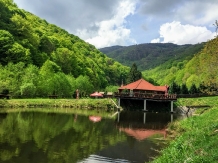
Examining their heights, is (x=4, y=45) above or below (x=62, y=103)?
above

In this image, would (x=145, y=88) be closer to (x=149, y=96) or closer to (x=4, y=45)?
(x=149, y=96)

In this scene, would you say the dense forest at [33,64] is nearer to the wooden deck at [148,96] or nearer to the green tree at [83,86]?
the green tree at [83,86]

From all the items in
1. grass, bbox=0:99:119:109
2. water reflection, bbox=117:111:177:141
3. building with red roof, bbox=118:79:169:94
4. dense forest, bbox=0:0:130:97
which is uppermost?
dense forest, bbox=0:0:130:97

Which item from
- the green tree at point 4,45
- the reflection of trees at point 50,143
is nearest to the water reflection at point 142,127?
the reflection of trees at point 50,143

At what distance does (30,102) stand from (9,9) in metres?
54.1

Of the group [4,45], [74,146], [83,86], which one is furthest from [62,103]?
[74,146]

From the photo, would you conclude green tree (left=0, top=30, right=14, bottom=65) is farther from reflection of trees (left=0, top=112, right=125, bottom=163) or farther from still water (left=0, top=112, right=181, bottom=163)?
still water (left=0, top=112, right=181, bottom=163)

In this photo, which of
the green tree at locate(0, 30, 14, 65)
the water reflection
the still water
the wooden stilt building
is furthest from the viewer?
the green tree at locate(0, 30, 14, 65)

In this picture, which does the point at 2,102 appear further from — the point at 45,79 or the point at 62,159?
the point at 62,159

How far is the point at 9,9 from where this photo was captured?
94375 mm

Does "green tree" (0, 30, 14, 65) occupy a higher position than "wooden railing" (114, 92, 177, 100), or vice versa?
"green tree" (0, 30, 14, 65)

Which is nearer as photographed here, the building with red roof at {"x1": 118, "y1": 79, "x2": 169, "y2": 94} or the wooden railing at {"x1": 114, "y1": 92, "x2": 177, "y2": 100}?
the wooden railing at {"x1": 114, "y1": 92, "x2": 177, "y2": 100}

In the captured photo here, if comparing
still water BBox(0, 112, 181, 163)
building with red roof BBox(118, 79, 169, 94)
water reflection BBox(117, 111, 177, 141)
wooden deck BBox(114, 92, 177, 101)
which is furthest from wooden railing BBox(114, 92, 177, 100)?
still water BBox(0, 112, 181, 163)

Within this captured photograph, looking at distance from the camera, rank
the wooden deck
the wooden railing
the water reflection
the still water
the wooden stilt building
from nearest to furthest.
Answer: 1. the still water
2. the water reflection
3. the wooden deck
4. the wooden railing
5. the wooden stilt building
